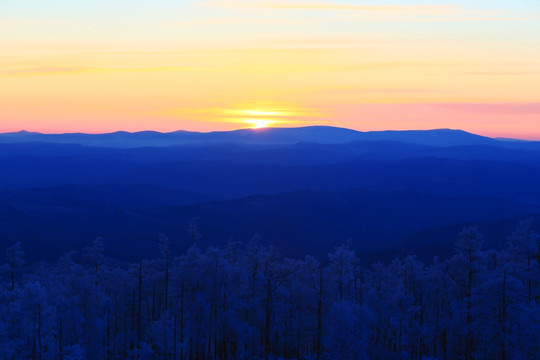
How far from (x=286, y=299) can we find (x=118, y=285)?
63.5 ft

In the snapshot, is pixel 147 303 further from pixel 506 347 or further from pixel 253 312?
pixel 506 347

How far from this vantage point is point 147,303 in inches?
2832

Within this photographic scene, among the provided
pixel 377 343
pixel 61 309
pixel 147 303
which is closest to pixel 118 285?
pixel 147 303

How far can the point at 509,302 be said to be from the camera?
47469 millimetres

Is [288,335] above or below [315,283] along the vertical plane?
below

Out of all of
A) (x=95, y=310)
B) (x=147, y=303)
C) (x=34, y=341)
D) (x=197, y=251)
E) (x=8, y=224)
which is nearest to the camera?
(x=34, y=341)

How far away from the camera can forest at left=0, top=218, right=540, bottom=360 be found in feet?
152

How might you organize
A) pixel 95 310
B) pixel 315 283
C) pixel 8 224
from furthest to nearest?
pixel 8 224 < pixel 315 283 < pixel 95 310

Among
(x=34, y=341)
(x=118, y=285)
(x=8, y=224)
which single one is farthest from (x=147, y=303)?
(x=8, y=224)

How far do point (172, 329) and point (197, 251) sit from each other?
10337 mm

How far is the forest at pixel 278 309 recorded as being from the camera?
4634 cm

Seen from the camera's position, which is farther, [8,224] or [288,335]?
[8,224]

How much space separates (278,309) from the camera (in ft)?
208

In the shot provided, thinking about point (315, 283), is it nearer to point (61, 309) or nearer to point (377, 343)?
point (377, 343)
